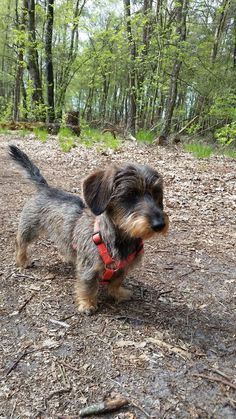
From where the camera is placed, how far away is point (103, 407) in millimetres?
2109

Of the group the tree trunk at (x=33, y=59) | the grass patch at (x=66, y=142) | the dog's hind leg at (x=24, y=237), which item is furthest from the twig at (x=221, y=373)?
the tree trunk at (x=33, y=59)

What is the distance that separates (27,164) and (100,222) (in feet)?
4.45

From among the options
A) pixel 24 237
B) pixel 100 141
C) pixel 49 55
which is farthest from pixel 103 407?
pixel 49 55

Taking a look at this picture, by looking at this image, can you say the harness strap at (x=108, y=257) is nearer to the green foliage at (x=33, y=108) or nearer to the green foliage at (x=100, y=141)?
the green foliage at (x=100, y=141)

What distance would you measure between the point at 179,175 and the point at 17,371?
5804 mm

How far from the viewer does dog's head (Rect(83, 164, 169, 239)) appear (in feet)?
8.84

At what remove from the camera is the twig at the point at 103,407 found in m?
2.08

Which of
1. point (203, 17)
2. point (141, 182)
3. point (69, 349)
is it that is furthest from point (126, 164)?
point (203, 17)

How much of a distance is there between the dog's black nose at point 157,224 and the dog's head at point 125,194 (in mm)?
33

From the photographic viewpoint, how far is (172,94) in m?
12.6

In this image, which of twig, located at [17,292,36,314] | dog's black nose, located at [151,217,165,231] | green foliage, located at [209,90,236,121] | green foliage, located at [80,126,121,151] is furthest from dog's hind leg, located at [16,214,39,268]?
green foliage, located at [209,90,236,121]

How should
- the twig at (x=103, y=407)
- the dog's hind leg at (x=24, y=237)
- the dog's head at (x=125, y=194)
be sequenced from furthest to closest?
the dog's hind leg at (x=24, y=237) → the dog's head at (x=125, y=194) → the twig at (x=103, y=407)

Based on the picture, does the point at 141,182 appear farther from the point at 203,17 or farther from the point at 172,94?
the point at 203,17

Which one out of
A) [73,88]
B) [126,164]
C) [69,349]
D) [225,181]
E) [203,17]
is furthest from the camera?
A: [73,88]
